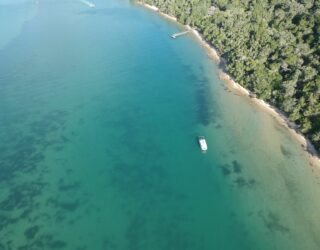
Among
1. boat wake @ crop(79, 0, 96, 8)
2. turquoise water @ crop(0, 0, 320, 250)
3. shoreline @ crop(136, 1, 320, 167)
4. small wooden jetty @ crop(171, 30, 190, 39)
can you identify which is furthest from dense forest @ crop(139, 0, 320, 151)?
boat wake @ crop(79, 0, 96, 8)

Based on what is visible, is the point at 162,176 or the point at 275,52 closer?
the point at 162,176

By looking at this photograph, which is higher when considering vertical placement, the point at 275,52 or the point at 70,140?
the point at 275,52

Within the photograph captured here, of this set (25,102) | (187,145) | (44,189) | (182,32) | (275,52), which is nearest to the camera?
(44,189)

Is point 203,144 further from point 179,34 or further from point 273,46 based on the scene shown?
point 179,34

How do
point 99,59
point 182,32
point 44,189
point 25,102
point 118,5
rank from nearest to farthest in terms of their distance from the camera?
point 44,189, point 25,102, point 99,59, point 182,32, point 118,5

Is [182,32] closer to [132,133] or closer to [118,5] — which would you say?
[118,5]

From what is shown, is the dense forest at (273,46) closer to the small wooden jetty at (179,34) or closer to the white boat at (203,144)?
the small wooden jetty at (179,34)

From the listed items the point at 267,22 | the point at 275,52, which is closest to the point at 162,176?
the point at 275,52
